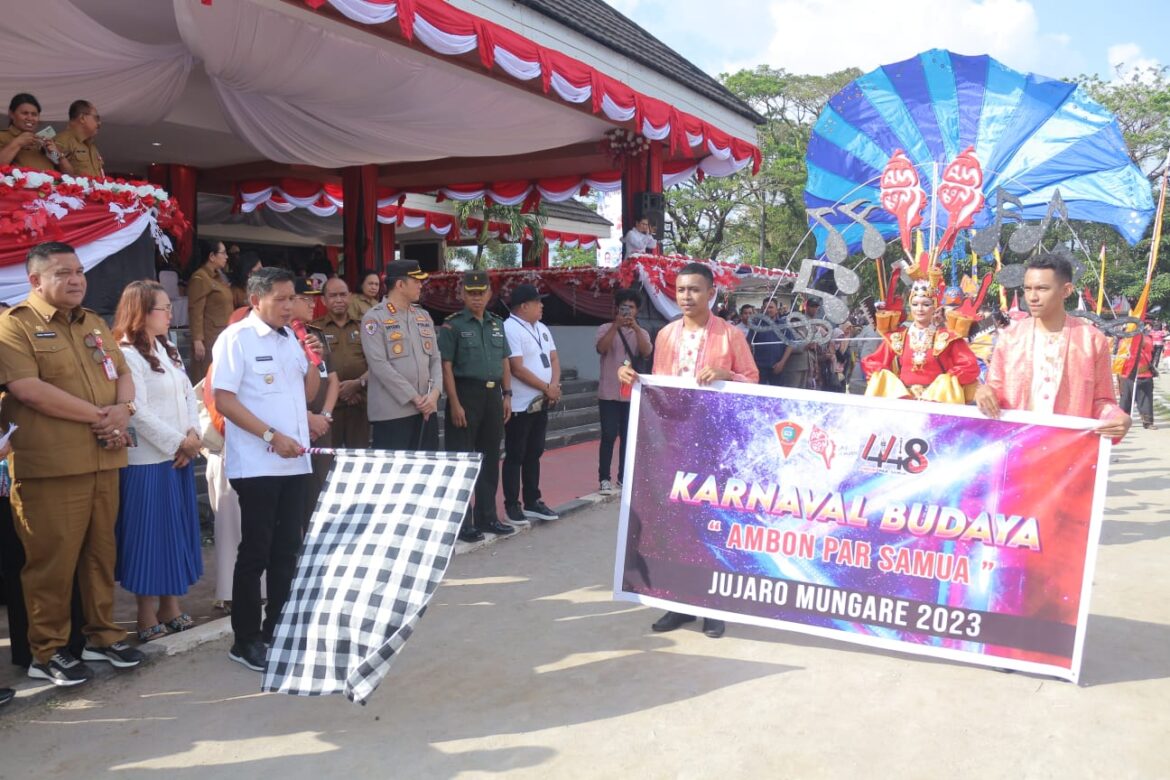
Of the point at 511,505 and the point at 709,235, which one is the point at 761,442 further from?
the point at 709,235

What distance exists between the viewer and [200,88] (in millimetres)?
9453

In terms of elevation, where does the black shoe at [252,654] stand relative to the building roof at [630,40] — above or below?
below

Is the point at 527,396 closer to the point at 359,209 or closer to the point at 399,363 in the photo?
the point at 399,363

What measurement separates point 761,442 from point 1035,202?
840 cm

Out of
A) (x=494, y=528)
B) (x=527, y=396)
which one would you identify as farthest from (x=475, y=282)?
(x=494, y=528)

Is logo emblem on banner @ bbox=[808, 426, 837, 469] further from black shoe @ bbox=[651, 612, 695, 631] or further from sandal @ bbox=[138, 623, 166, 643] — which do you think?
sandal @ bbox=[138, 623, 166, 643]

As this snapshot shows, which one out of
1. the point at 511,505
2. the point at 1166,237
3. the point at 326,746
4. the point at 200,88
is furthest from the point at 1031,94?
the point at 1166,237

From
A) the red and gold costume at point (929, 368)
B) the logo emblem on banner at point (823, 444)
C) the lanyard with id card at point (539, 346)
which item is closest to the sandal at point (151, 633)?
the lanyard with id card at point (539, 346)

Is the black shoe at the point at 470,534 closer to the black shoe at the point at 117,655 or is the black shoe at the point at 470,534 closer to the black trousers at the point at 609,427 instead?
the black trousers at the point at 609,427

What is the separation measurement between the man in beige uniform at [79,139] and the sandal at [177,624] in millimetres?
3721

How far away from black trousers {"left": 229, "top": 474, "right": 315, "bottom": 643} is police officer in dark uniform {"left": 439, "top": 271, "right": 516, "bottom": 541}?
1952mm

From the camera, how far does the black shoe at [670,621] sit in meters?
4.17

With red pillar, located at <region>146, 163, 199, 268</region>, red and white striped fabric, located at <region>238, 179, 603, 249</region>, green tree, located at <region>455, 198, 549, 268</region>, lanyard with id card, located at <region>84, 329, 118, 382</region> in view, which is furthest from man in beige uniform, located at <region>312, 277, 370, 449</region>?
green tree, located at <region>455, 198, 549, 268</region>

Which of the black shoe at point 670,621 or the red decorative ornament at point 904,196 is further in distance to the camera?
the red decorative ornament at point 904,196
